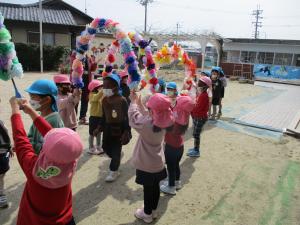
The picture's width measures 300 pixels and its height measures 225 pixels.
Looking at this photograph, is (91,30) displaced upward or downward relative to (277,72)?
upward

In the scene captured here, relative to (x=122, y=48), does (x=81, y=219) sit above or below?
below

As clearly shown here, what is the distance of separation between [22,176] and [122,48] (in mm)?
2803

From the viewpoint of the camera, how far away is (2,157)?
363cm

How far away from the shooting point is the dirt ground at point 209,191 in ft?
13.0

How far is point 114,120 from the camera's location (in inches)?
185

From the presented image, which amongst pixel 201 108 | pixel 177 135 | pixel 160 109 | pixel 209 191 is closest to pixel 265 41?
pixel 201 108

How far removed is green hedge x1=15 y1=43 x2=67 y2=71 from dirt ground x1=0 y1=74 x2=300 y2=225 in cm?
1665

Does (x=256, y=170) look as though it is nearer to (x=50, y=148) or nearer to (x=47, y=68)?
(x=50, y=148)

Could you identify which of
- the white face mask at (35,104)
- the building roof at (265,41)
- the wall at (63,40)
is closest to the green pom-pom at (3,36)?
the white face mask at (35,104)

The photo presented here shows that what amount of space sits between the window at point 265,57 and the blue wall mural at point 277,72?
11.7 feet

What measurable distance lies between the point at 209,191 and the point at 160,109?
6.97ft

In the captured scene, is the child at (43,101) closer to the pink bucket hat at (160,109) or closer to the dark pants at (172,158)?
the pink bucket hat at (160,109)

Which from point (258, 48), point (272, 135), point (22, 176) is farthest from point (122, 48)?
point (258, 48)

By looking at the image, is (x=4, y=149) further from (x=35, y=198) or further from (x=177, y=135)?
(x=177, y=135)
